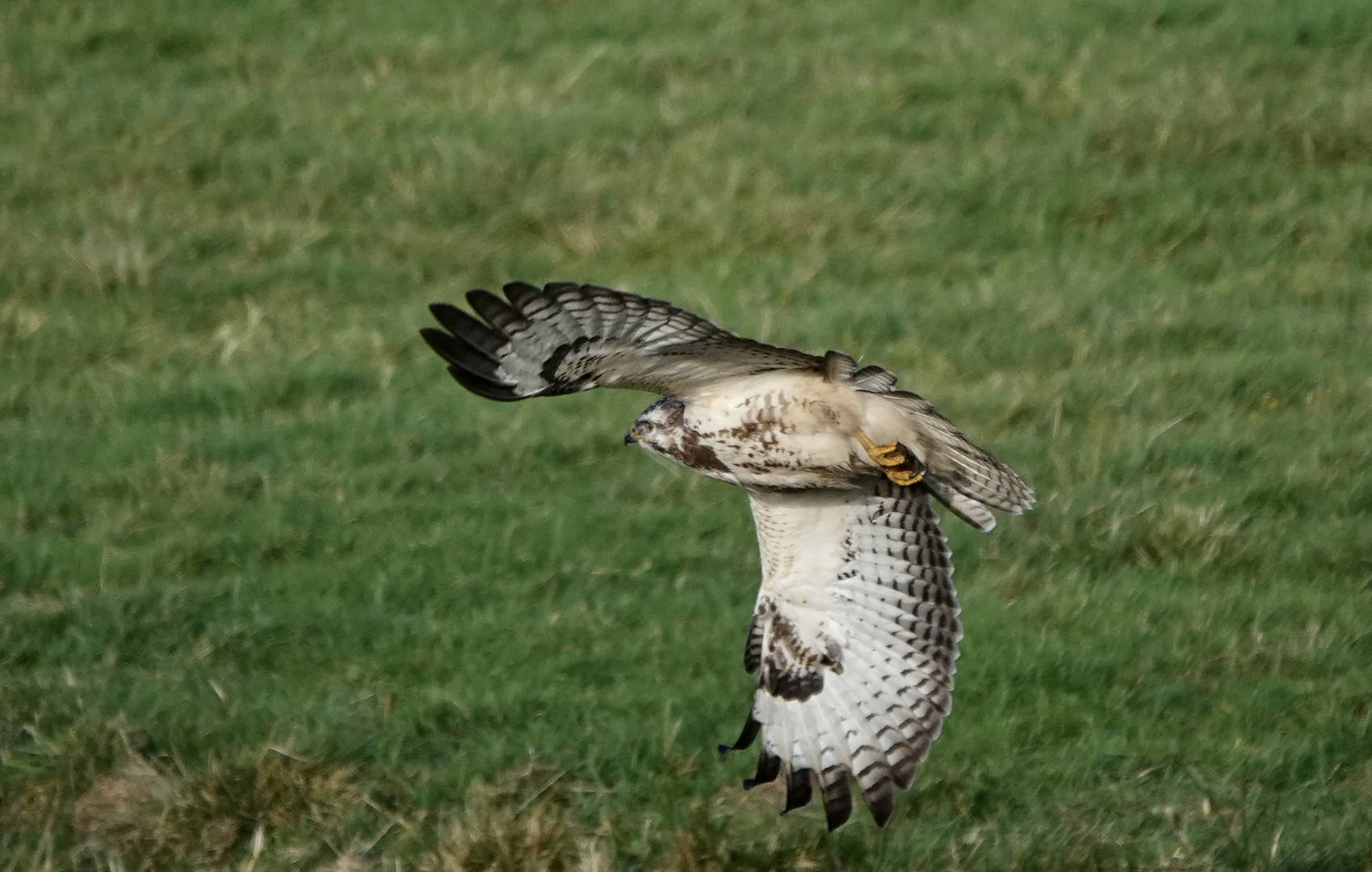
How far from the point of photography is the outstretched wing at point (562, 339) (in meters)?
5.05

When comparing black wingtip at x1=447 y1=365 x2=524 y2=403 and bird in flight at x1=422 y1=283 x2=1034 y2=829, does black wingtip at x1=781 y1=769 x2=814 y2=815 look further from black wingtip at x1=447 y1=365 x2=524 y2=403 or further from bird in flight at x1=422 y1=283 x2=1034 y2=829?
black wingtip at x1=447 y1=365 x2=524 y2=403

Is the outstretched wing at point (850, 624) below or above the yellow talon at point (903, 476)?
below

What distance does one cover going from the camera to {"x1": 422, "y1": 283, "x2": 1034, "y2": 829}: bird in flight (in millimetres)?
5184

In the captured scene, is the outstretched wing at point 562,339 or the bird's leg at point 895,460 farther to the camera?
the bird's leg at point 895,460

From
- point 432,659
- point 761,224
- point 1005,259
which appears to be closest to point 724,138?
point 761,224

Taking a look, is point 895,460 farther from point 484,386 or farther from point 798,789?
point 484,386

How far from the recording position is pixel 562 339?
17.1ft

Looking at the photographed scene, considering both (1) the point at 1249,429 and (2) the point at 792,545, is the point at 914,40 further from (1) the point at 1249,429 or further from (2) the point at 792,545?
(2) the point at 792,545

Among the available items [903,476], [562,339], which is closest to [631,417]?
[903,476]

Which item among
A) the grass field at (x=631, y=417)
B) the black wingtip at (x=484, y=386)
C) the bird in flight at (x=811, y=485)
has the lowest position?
the grass field at (x=631, y=417)

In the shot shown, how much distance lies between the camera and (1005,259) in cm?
1027

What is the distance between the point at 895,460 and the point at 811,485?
0.34m

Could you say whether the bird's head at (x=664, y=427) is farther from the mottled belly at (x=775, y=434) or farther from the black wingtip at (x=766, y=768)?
the black wingtip at (x=766, y=768)

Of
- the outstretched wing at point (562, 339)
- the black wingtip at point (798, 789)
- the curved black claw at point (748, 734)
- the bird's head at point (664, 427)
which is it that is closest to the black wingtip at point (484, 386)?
the outstretched wing at point (562, 339)
